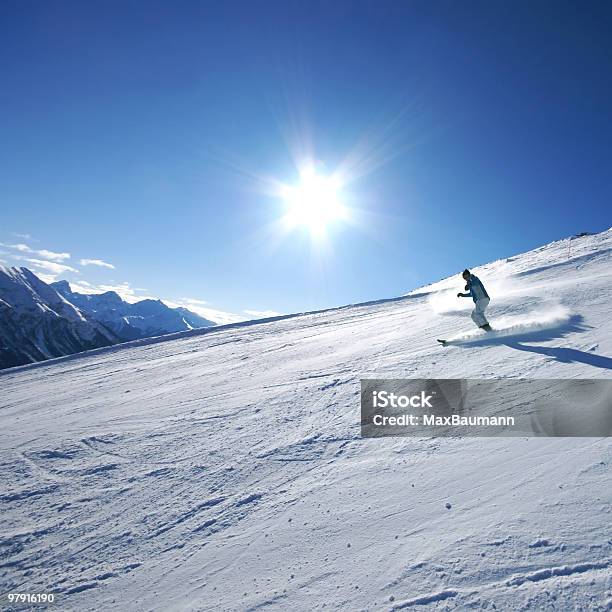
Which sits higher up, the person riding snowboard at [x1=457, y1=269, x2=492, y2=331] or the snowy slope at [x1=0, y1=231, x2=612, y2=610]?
the person riding snowboard at [x1=457, y1=269, x2=492, y2=331]

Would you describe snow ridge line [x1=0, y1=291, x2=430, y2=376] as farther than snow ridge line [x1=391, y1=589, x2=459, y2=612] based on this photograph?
Yes

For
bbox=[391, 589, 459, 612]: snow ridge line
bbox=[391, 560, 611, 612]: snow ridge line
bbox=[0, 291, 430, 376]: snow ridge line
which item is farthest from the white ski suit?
bbox=[0, 291, 430, 376]: snow ridge line

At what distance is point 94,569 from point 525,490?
15.5ft

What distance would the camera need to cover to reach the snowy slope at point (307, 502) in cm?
306

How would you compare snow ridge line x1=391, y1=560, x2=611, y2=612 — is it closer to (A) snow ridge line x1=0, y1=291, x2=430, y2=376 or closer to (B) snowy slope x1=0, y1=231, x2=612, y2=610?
(B) snowy slope x1=0, y1=231, x2=612, y2=610

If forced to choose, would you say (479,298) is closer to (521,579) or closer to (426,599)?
(521,579)

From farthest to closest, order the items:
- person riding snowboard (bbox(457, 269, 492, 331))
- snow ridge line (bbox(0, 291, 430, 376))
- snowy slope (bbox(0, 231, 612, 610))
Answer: snow ridge line (bbox(0, 291, 430, 376)) → person riding snowboard (bbox(457, 269, 492, 331)) → snowy slope (bbox(0, 231, 612, 610))

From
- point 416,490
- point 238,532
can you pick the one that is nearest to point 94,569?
point 238,532

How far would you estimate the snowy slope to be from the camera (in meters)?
3.06

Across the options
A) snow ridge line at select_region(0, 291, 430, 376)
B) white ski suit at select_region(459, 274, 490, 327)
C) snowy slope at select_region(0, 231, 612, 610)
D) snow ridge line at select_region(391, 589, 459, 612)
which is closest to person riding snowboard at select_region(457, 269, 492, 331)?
white ski suit at select_region(459, 274, 490, 327)

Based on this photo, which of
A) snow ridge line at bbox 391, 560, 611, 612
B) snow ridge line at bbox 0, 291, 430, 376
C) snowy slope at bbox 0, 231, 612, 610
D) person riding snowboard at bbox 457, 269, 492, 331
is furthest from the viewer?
snow ridge line at bbox 0, 291, 430, 376

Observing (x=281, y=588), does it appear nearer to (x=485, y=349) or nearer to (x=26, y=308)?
(x=485, y=349)

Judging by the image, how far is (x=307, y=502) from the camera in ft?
13.9

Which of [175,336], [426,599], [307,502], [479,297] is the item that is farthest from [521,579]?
[175,336]
